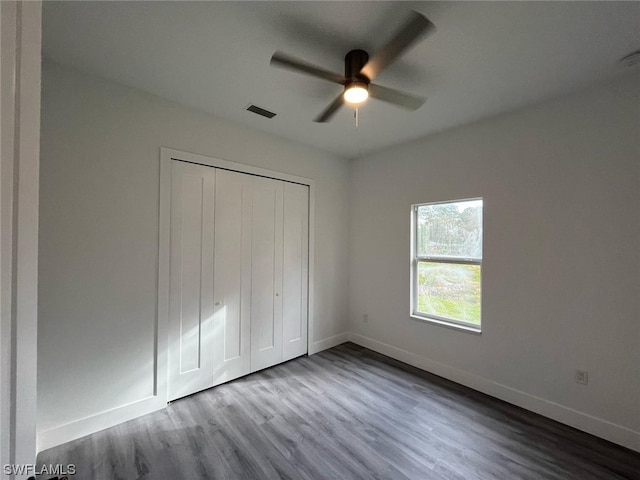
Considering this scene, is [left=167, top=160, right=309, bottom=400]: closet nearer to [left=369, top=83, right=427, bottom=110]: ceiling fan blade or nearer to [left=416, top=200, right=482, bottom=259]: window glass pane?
[left=416, top=200, right=482, bottom=259]: window glass pane

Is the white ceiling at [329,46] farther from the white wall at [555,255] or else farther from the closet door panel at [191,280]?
the closet door panel at [191,280]

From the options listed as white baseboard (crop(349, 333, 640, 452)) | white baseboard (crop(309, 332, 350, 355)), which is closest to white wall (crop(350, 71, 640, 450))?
white baseboard (crop(349, 333, 640, 452))

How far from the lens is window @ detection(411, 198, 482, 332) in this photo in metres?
2.80

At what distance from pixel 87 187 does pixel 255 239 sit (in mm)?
1463

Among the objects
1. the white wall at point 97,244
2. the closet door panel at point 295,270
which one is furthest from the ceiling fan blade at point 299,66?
the closet door panel at point 295,270

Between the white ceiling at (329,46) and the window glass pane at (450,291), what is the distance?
163cm

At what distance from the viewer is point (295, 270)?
3361 mm

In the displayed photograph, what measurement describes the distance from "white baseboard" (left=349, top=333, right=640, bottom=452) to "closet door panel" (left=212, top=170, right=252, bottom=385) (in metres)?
1.86

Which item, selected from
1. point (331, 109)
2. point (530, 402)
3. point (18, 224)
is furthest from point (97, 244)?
point (530, 402)

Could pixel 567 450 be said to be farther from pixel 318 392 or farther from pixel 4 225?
pixel 4 225

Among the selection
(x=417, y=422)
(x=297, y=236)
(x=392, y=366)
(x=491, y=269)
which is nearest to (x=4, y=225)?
(x=417, y=422)

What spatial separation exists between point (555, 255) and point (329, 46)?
2434 mm

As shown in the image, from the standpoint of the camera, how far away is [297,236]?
337 centimetres

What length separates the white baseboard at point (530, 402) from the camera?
1961 mm
